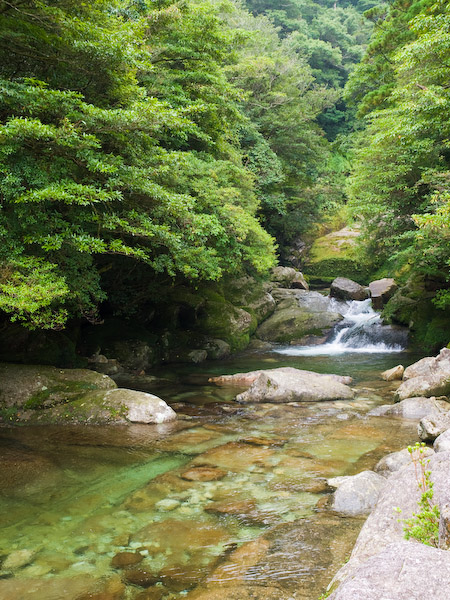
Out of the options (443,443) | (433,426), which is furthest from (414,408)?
(443,443)

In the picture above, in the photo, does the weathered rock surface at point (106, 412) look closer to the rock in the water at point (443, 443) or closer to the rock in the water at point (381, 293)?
the rock in the water at point (443, 443)

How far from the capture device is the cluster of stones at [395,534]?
1.75 m

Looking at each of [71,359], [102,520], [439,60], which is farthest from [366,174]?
[102,520]

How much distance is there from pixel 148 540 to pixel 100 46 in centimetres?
713


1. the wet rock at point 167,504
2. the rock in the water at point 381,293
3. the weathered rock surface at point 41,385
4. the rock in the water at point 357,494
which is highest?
the rock in the water at point 381,293

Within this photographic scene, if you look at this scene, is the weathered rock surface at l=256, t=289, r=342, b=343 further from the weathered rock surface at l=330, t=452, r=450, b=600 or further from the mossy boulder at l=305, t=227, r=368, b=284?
the weathered rock surface at l=330, t=452, r=450, b=600

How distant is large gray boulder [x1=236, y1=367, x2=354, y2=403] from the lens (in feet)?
29.1

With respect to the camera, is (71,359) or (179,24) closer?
(71,359)

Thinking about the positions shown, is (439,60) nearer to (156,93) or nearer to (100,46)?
(156,93)

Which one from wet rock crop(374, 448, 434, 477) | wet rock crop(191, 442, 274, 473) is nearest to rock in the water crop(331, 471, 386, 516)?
wet rock crop(374, 448, 434, 477)

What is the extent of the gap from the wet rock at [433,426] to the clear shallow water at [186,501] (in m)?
0.51

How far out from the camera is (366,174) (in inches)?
534

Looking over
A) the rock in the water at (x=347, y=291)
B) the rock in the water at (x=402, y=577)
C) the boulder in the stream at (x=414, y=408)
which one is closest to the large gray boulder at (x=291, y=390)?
the boulder in the stream at (x=414, y=408)

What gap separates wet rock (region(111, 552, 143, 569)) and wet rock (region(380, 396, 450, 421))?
5432 mm
